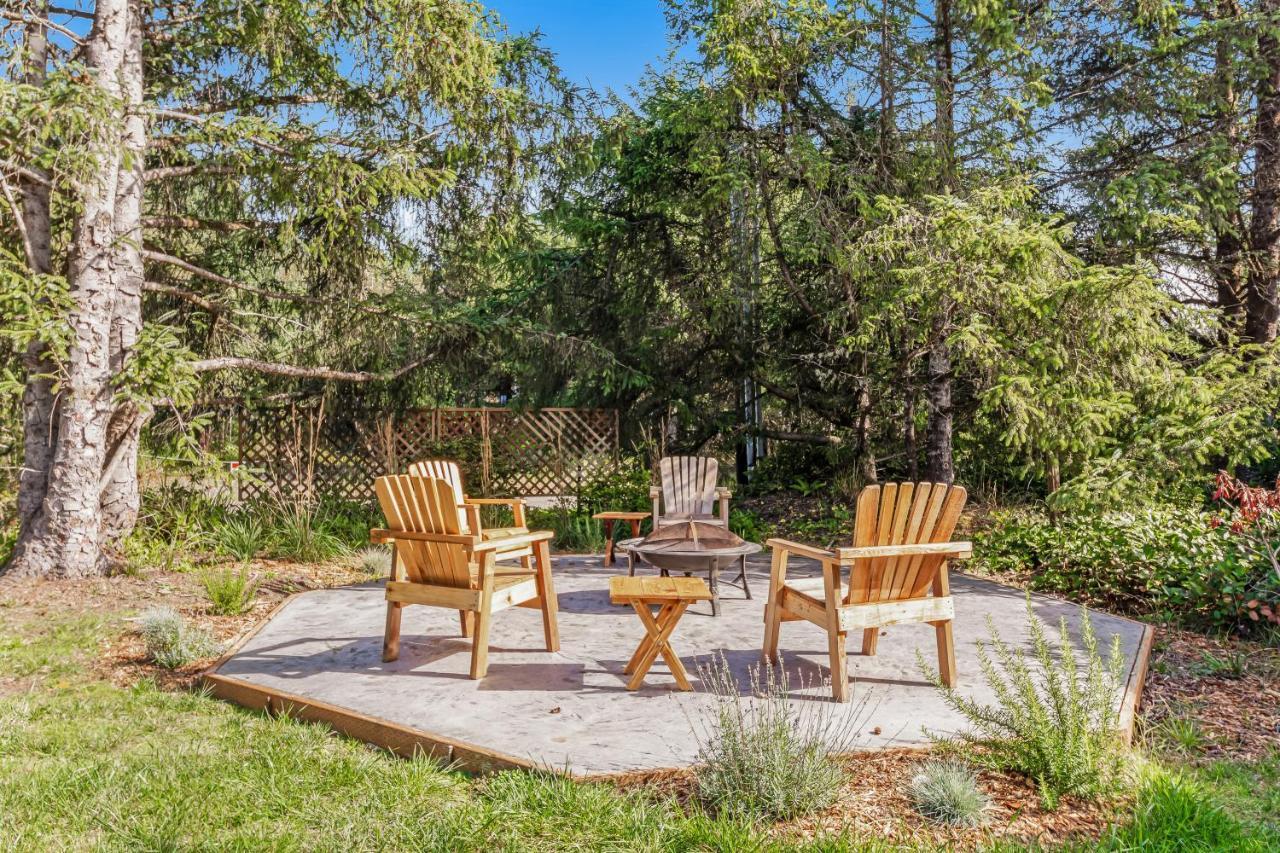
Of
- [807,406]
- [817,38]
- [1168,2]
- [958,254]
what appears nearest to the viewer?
[958,254]

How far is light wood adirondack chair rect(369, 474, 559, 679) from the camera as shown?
361 centimetres

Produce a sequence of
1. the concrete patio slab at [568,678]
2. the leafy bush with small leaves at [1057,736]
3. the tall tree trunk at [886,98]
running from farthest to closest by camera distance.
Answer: the tall tree trunk at [886,98] → the concrete patio slab at [568,678] → the leafy bush with small leaves at [1057,736]

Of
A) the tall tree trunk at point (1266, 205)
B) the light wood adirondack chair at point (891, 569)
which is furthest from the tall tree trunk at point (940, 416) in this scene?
the light wood adirondack chair at point (891, 569)

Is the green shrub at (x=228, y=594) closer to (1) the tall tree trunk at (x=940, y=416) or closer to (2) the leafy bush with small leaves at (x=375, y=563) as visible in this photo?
(2) the leafy bush with small leaves at (x=375, y=563)

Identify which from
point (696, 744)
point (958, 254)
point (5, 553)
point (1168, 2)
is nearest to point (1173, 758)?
point (696, 744)

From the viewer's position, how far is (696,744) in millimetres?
2836

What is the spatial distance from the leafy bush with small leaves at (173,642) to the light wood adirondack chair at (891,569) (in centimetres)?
292

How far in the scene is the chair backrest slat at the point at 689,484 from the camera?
20.3 ft

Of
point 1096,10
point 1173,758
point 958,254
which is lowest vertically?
point 1173,758

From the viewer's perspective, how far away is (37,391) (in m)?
5.95

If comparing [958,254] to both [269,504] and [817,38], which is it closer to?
[817,38]

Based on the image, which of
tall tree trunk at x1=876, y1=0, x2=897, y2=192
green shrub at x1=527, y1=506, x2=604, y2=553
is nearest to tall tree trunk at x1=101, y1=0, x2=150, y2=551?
green shrub at x1=527, y1=506, x2=604, y2=553

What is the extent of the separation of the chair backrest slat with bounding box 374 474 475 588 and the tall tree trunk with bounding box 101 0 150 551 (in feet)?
10.9

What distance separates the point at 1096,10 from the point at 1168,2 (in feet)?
3.79
